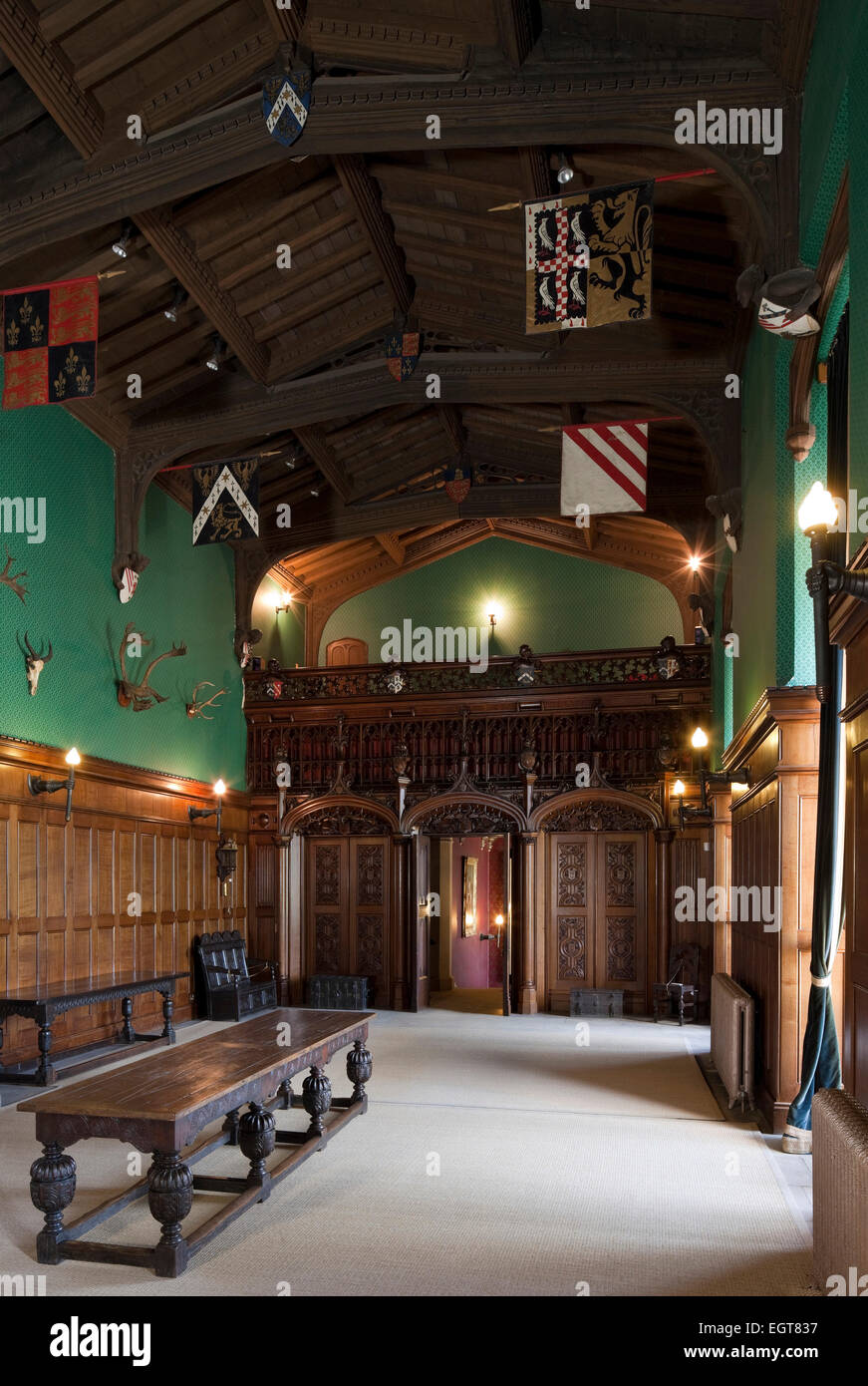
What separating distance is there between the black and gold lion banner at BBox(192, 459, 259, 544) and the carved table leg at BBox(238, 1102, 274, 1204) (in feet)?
20.5

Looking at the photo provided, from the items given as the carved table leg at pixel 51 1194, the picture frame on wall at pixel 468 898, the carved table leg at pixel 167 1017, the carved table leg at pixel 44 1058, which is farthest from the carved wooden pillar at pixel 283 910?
the carved table leg at pixel 51 1194

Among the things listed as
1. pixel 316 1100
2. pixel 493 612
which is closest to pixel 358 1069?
pixel 316 1100

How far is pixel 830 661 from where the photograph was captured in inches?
189

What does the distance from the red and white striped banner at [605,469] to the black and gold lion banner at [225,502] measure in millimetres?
3370

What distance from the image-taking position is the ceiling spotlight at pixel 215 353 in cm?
1074

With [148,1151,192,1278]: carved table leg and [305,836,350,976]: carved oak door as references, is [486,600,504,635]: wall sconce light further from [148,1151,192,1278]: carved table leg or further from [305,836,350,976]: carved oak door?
[148,1151,192,1278]: carved table leg

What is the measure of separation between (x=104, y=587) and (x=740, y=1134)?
807 centimetres

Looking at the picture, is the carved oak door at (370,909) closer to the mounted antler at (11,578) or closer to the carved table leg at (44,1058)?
the carved table leg at (44,1058)

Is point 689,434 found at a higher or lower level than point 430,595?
higher

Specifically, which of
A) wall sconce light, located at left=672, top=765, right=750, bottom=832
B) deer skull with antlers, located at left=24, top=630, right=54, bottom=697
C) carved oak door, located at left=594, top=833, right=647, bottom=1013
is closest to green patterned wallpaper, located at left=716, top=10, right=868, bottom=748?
wall sconce light, located at left=672, top=765, right=750, bottom=832

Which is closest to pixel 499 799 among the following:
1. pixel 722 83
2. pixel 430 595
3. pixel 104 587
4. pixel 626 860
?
pixel 626 860

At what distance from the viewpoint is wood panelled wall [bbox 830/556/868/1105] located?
14.4ft

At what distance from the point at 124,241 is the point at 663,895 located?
9.67 meters

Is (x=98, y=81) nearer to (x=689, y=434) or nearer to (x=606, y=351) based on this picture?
(x=606, y=351)
